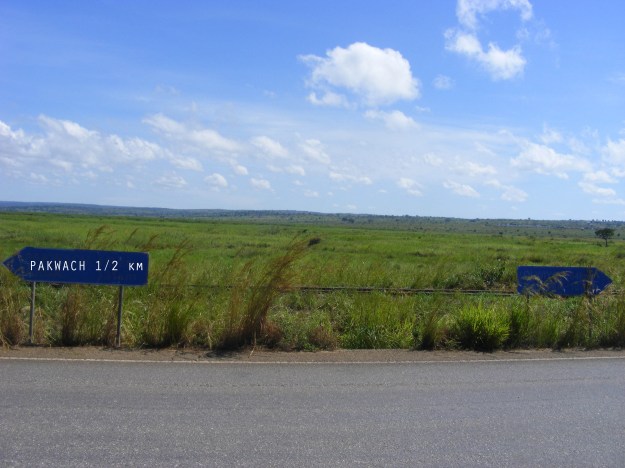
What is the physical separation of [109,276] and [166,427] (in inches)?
155

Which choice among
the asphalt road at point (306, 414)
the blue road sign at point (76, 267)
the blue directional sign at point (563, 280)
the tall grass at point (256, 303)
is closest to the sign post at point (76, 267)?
the blue road sign at point (76, 267)

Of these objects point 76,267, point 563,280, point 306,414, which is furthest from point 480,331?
point 76,267

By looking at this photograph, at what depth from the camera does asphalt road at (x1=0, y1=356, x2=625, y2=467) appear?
15.6 feet

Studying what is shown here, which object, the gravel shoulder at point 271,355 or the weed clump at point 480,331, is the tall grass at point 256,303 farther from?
the weed clump at point 480,331

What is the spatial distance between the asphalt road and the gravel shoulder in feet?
1.04

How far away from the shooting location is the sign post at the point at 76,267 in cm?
860

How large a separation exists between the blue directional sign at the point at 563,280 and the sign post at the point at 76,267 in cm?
646

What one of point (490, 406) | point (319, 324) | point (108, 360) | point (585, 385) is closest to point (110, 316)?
point (108, 360)

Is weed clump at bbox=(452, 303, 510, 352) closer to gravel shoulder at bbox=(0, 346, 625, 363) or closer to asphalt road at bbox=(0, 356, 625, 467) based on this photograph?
gravel shoulder at bbox=(0, 346, 625, 363)

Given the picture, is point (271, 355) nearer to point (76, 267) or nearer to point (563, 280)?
point (76, 267)

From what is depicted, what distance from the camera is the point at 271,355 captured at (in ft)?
27.3

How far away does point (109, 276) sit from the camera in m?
8.64

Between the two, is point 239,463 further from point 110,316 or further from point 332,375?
point 110,316

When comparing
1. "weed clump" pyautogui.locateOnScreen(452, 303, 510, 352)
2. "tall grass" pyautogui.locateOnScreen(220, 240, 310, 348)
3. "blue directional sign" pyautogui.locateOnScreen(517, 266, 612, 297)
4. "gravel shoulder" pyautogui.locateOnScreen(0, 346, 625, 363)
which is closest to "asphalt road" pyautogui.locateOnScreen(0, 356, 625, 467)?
"gravel shoulder" pyautogui.locateOnScreen(0, 346, 625, 363)
